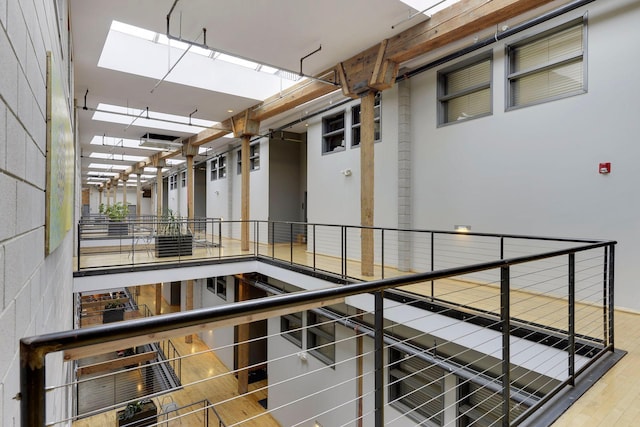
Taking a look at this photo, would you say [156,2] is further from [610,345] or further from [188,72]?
[610,345]

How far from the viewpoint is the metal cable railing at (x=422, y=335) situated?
3.33 ft

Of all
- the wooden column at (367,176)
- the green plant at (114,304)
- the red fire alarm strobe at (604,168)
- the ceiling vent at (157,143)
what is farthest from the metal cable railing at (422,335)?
the ceiling vent at (157,143)

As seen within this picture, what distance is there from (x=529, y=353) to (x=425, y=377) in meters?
1.97

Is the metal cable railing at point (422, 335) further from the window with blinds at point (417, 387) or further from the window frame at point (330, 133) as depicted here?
the window frame at point (330, 133)

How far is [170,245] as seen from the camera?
291 inches

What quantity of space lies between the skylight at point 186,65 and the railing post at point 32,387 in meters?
5.24

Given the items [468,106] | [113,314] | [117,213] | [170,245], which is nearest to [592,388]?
[468,106]

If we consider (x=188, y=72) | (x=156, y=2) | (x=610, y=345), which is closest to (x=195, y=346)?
(x=188, y=72)

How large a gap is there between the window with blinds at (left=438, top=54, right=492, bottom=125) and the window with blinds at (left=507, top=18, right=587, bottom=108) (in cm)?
36

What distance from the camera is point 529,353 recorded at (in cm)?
315

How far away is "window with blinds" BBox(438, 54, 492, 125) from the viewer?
517cm

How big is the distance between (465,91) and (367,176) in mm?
1941

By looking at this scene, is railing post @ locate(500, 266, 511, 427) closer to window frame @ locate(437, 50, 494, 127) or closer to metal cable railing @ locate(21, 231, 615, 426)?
metal cable railing @ locate(21, 231, 615, 426)

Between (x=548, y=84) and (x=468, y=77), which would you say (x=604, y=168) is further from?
(x=468, y=77)
